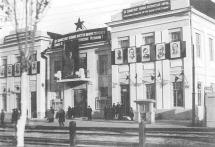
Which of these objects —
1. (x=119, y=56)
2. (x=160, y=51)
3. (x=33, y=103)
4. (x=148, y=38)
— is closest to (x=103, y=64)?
(x=119, y=56)

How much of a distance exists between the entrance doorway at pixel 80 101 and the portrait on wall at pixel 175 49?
33.2ft

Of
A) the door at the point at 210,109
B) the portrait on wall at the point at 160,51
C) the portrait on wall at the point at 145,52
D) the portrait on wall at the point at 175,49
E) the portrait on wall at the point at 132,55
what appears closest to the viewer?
the door at the point at 210,109

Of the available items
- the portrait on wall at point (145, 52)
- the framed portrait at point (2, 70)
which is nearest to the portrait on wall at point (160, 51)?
the portrait on wall at point (145, 52)

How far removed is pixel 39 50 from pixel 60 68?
122 inches

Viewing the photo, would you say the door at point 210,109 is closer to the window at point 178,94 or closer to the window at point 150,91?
the window at point 178,94

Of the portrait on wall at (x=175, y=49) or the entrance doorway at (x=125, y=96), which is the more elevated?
the portrait on wall at (x=175, y=49)

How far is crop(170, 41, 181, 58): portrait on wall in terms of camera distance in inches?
1156

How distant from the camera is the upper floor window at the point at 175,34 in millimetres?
30094

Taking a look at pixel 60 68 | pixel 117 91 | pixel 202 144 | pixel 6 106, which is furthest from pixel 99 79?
pixel 202 144

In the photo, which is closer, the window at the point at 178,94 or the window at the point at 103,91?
the window at the point at 178,94

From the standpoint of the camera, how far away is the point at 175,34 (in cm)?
3048

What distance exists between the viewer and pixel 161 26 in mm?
30969

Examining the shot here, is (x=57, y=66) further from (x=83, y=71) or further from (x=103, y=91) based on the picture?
(x=103, y=91)

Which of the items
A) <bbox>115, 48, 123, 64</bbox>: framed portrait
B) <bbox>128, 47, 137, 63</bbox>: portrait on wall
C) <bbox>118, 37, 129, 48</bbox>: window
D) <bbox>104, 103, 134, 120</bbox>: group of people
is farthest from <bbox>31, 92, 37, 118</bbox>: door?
<bbox>128, 47, 137, 63</bbox>: portrait on wall
